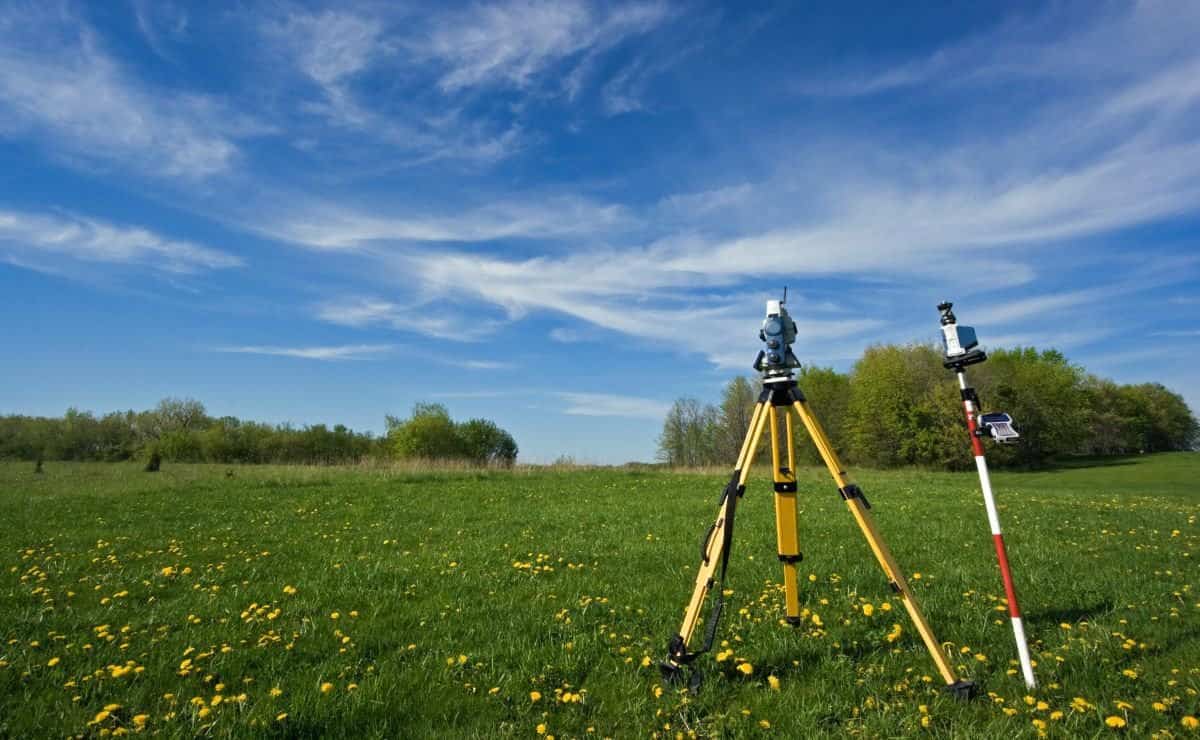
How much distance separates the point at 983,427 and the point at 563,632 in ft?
14.9

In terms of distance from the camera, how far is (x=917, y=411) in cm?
6028

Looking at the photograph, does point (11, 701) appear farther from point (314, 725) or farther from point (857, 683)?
point (857, 683)

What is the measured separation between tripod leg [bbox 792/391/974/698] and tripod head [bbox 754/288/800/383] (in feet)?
0.80

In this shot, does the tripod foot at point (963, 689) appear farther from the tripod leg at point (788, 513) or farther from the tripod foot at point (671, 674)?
the tripod foot at point (671, 674)

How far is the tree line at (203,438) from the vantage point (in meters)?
75.4

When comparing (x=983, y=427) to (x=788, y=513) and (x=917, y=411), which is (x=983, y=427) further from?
(x=917, y=411)

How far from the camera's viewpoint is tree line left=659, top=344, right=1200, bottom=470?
58.4m

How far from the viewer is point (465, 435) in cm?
9462

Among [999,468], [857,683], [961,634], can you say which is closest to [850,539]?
[961,634]

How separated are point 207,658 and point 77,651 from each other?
1494mm

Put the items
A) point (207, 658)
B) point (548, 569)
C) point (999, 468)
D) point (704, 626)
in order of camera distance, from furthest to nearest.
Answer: point (999, 468)
point (548, 569)
point (704, 626)
point (207, 658)

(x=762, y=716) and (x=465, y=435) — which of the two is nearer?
(x=762, y=716)

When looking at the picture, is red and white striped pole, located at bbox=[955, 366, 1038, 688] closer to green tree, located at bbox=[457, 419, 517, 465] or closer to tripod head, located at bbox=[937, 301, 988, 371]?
tripod head, located at bbox=[937, 301, 988, 371]

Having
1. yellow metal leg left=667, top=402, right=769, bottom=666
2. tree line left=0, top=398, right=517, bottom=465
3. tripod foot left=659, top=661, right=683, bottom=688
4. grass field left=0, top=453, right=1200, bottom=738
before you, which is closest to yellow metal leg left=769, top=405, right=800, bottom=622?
yellow metal leg left=667, top=402, right=769, bottom=666
